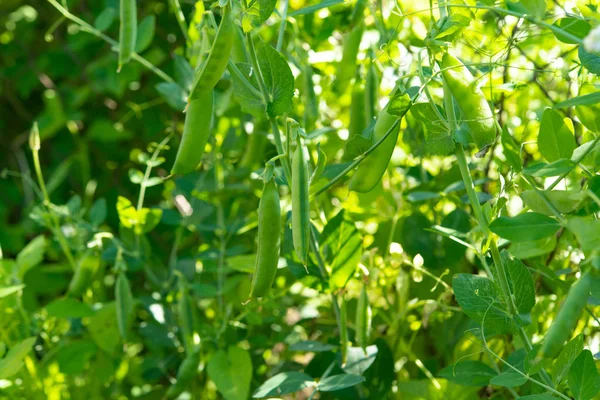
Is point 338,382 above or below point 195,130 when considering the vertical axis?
below

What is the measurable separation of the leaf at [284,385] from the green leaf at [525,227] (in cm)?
30

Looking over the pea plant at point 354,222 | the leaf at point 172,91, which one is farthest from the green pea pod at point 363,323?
the leaf at point 172,91


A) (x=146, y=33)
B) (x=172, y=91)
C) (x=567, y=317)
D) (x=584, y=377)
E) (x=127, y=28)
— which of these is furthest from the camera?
(x=146, y=33)

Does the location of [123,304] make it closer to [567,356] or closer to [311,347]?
[311,347]

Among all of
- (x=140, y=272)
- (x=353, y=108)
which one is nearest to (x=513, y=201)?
(x=353, y=108)

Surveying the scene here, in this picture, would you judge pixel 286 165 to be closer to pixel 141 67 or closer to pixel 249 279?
pixel 249 279

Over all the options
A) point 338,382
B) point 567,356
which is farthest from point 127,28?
point 567,356

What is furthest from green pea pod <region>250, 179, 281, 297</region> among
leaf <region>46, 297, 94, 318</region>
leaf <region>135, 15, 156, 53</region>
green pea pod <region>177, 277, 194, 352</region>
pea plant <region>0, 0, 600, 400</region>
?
leaf <region>135, 15, 156, 53</region>

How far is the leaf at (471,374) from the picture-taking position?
72 cm

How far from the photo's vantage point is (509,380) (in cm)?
61

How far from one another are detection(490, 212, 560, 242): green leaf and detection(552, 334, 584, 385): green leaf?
0.12 meters

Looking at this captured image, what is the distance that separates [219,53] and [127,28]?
305 millimetres

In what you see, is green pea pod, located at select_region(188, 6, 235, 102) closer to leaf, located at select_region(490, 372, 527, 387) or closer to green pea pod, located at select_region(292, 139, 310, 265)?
green pea pod, located at select_region(292, 139, 310, 265)

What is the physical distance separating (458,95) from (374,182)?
0.11 metres
